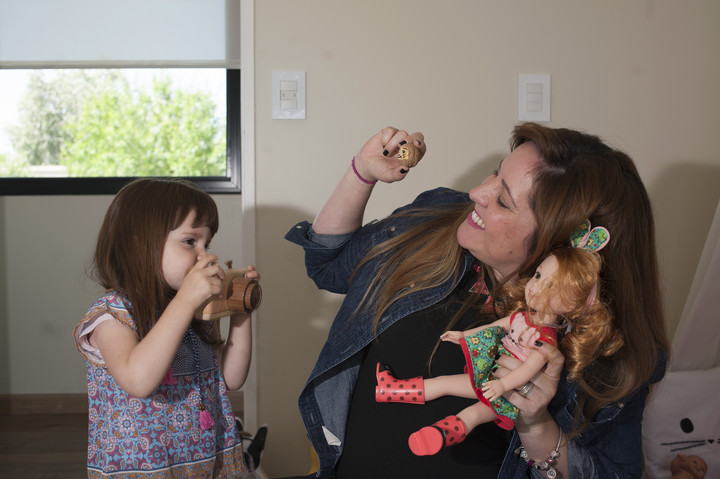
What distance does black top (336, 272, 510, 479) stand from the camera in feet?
3.48

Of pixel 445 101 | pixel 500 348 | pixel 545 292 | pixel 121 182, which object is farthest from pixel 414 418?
pixel 121 182

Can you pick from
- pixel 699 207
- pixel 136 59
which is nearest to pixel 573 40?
pixel 699 207

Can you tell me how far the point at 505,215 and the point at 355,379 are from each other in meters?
0.46

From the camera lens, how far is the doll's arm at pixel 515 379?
0.85m

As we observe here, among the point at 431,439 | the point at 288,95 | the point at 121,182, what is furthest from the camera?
the point at 121,182

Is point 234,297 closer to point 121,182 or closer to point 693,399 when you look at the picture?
point 693,399

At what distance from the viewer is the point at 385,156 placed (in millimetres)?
1135

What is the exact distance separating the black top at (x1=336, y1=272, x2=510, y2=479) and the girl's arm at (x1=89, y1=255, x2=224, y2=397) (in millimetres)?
345

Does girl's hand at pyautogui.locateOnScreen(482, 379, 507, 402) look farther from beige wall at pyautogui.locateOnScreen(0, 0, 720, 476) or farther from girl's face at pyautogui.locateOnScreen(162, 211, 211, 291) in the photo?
beige wall at pyautogui.locateOnScreen(0, 0, 720, 476)

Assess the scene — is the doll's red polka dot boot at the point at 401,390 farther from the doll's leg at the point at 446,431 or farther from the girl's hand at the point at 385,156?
the girl's hand at the point at 385,156

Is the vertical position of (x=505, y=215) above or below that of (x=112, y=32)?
below

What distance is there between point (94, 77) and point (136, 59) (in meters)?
0.32

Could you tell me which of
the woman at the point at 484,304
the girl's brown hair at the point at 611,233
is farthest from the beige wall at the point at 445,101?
the girl's brown hair at the point at 611,233

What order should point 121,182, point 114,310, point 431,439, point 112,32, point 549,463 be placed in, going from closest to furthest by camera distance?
1. point 431,439
2. point 549,463
3. point 114,310
4. point 112,32
5. point 121,182
